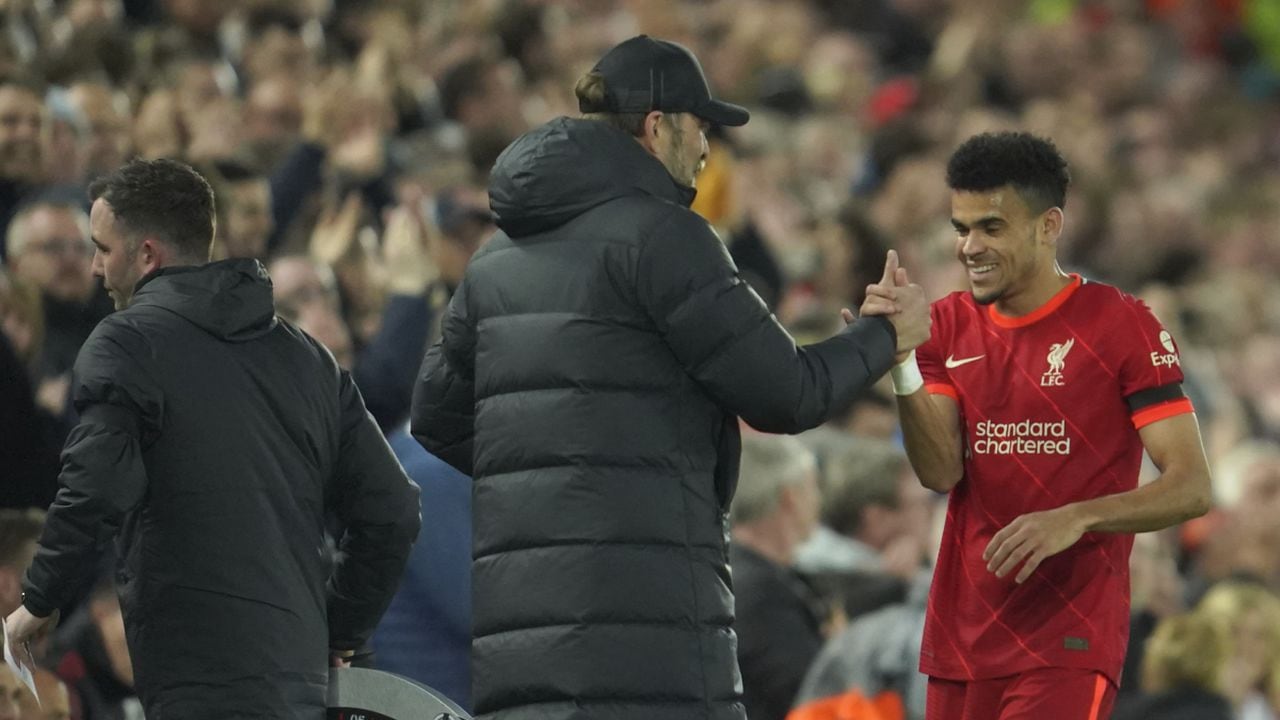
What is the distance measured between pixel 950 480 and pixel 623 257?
1.26 metres

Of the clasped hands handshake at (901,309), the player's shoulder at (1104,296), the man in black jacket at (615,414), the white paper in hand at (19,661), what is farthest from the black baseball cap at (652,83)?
the white paper in hand at (19,661)

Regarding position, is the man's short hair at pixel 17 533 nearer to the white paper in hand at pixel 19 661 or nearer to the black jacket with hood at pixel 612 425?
the white paper in hand at pixel 19 661

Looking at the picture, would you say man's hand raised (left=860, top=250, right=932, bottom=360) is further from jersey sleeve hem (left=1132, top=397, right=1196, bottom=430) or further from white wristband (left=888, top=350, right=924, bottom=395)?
jersey sleeve hem (left=1132, top=397, right=1196, bottom=430)

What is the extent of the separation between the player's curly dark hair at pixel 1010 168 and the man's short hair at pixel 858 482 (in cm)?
329

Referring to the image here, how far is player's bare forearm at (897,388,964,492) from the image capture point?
19.7ft

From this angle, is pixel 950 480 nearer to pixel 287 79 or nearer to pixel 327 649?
pixel 327 649

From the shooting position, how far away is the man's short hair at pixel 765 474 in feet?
25.6

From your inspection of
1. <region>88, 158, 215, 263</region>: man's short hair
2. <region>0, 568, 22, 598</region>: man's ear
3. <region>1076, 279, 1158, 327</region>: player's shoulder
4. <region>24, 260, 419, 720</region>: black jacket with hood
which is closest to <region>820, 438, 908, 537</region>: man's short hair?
<region>1076, 279, 1158, 327</region>: player's shoulder

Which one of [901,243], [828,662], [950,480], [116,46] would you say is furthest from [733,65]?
[950,480]

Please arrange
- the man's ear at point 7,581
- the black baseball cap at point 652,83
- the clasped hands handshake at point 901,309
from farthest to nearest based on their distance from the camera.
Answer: the man's ear at point 7,581 → the clasped hands handshake at point 901,309 → the black baseball cap at point 652,83

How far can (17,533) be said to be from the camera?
6500mm

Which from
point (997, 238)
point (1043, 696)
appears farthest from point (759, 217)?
point (1043, 696)

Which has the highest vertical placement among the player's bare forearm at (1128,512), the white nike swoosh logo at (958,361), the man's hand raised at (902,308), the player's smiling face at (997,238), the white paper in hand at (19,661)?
the player's smiling face at (997,238)

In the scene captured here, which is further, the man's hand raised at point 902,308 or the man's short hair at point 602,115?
the man's hand raised at point 902,308
